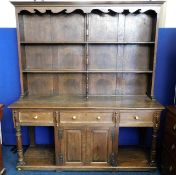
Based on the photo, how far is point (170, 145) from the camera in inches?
85.1

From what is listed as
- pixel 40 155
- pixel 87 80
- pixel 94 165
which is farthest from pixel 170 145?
pixel 40 155

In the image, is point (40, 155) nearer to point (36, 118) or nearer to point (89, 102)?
point (36, 118)

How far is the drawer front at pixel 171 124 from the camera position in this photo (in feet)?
6.80

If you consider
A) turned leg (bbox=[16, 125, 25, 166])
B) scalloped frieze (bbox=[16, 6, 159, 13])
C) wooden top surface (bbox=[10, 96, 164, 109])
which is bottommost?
turned leg (bbox=[16, 125, 25, 166])

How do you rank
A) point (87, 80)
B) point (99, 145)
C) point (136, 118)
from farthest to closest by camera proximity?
point (87, 80) < point (99, 145) < point (136, 118)

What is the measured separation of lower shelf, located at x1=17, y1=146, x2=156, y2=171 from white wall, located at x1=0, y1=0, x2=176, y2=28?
1.88 m

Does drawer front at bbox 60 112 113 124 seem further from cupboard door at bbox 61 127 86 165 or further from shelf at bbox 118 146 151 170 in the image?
shelf at bbox 118 146 151 170

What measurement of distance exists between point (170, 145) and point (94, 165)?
0.96m

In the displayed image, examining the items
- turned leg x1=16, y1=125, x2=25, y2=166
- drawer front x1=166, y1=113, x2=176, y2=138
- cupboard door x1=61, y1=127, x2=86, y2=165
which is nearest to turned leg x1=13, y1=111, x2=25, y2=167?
turned leg x1=16, y1=125, x2=25, y2=166

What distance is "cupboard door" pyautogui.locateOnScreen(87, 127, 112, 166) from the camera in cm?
232

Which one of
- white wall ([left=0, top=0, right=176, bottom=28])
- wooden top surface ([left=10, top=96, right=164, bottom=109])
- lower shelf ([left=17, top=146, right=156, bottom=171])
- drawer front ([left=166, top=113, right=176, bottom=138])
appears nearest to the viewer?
drawer front ([left=166, top=113, right=176, bottom=138])

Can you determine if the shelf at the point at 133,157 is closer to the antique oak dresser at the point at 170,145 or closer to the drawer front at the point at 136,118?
the antique oak dresser at the point at 170,145

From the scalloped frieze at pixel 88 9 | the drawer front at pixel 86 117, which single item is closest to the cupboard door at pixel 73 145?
the drawer front at pixel 86 117

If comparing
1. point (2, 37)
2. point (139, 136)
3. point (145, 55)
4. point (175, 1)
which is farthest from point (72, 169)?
point (175, 1)
